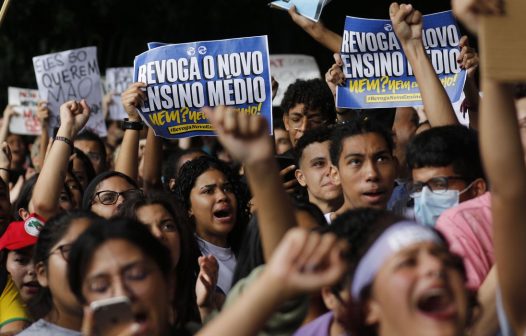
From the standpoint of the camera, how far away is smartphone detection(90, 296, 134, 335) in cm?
314

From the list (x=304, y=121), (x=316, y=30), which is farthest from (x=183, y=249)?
(x=304, y=121)

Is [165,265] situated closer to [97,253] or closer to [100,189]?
[97,253]

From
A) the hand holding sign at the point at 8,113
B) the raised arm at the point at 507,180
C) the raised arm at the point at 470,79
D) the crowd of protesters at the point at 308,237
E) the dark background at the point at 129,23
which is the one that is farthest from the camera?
the dark background at the point at 129,23

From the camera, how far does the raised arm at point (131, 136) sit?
6492mm

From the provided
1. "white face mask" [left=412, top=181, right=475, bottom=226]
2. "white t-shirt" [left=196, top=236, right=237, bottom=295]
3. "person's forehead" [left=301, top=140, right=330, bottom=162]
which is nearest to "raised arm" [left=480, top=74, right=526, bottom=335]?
"white face mask" [left=412, top=181, right=475, bottom=226]

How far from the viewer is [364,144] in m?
5.46

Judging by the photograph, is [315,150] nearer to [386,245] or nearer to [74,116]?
[74,116]

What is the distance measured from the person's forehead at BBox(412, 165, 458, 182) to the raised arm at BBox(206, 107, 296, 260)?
118cm

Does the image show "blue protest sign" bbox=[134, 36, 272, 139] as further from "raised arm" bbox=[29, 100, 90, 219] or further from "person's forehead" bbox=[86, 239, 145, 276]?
"person's forehead" bbox=[86, 239, 145, 276]

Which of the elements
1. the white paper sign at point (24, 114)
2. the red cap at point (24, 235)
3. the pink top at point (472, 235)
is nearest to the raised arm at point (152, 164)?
the red cap at point (24, 235)

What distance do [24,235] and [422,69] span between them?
6.74ft

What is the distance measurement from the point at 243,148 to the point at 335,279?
542 millimetres

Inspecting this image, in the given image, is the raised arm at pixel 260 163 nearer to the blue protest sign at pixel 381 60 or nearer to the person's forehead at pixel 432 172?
the person's forehead at pixel 432 172

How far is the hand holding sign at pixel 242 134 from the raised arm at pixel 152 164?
3.31 metres
